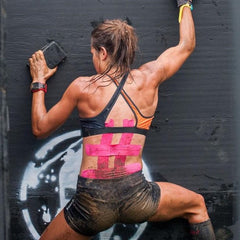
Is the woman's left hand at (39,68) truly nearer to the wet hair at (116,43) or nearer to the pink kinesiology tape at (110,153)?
the wet hair at (116,43)

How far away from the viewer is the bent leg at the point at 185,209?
328cm

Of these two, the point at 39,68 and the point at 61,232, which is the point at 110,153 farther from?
the point at 39,68

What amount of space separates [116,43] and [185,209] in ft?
4.08

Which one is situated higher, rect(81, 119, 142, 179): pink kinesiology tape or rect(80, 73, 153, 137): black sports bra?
rect(80, 73, 153, 137): black sports bra

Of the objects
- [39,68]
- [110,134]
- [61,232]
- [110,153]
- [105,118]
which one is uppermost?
[39,68]

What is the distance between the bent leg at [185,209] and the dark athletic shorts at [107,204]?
14 cm

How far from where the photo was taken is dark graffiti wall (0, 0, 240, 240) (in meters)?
3.66

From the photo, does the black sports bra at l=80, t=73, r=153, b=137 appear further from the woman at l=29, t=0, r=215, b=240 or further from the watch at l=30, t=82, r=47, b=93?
the watch at l=30, t=82, r=47, b=93

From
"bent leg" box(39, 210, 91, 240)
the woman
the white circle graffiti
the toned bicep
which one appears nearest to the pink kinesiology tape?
the woman

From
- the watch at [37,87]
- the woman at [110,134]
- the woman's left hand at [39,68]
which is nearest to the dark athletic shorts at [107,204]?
the woman at [110,134]

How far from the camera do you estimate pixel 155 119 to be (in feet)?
12.2

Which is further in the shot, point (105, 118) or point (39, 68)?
point (39, 68)

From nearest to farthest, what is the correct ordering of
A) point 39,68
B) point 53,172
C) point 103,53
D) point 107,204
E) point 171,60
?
point 107,204 → point 103,53 → point 171,60 → point 39,68 → point 53,172

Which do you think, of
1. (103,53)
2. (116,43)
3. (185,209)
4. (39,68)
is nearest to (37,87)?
Answer: (39,68)
